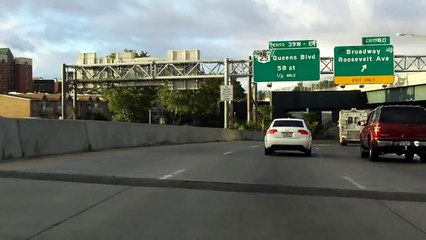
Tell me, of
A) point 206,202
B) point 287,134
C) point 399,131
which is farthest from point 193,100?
point 206,202

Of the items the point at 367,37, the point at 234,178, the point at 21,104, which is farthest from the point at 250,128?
the point at 21,104

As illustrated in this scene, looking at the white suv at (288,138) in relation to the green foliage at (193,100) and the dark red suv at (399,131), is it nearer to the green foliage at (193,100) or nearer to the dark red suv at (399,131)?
the dark red suv at (399,131)

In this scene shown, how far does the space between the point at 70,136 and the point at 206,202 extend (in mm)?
11959

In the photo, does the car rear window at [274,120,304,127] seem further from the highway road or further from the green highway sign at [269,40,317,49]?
the green highway sign at [269,40,317,49]

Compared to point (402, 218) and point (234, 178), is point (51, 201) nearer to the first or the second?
point (234, 178)

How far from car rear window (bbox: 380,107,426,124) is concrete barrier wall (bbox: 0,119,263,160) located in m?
11.0

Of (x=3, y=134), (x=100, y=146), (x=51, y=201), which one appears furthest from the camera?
(x=100, y=146)

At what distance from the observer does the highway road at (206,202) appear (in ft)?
24.8

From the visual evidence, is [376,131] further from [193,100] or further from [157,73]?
[193,100]

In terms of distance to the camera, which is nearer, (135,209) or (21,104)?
(135,209)

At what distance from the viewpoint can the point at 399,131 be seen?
18750 millimetres

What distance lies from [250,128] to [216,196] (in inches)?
1899

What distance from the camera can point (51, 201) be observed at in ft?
31.7

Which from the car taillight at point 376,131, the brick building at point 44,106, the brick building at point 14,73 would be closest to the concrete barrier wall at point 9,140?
the car taillight at point 376,131
